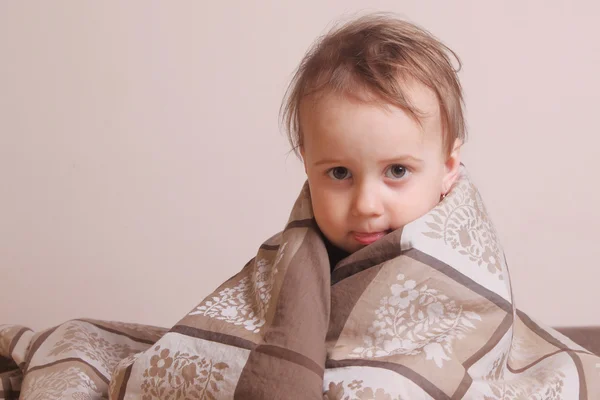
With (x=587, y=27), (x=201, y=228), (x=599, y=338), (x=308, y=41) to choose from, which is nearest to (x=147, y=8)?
(x=308, y=41)

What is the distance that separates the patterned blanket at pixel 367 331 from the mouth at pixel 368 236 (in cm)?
4

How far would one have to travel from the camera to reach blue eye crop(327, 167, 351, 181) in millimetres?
1148

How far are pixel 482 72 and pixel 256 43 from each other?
1.71ft

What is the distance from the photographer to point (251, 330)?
111cm

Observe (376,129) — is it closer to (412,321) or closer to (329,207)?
(329,207)

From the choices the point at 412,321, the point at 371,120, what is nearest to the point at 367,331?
the point at 412,321

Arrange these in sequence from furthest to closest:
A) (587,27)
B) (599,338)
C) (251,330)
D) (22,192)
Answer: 1. (22,192)
2. (587,27)
3. (599,338)
4. (251,330)

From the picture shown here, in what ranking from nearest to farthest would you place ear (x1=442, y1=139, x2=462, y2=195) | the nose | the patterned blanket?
the patterned blanket → the nose → ear (x1=442, y1=139, x2=462, y2=195)

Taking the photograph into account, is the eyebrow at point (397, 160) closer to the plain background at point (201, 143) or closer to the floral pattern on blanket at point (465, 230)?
the floral pattern on blanket at point (465, 230)

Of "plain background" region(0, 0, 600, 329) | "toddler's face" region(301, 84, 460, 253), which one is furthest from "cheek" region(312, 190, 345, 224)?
"plain background" region(0, 0, 600, 329)

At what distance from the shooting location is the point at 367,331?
1.07 meters

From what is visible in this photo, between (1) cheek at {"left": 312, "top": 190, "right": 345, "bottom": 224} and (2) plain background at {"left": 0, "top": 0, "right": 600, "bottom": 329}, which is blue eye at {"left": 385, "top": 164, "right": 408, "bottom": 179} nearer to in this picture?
(1) cheek at {"left": 312, "top": 190, "right": 345, "bottom": 224}

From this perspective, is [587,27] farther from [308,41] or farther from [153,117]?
[153,117]

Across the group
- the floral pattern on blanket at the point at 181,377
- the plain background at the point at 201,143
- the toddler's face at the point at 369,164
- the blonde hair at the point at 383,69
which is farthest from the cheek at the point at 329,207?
the plain background at the point at 201,143
